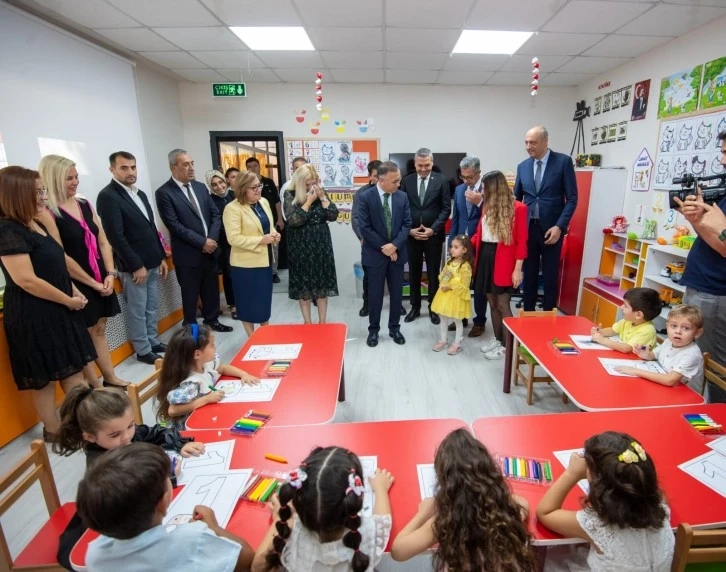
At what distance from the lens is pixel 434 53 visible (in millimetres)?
3885

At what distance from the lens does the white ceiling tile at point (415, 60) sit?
3.95 m

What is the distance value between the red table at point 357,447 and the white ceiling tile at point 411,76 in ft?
14.0

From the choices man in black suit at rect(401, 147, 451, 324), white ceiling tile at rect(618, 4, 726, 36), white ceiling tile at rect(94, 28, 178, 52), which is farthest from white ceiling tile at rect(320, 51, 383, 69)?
white ceiling tile at rect(618, 4, 726, 36)

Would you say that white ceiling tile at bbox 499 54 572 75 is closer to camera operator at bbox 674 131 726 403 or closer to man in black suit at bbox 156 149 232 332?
camera operator at bbox 674 131 726 403

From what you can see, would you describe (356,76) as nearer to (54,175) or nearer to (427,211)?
(427,211)

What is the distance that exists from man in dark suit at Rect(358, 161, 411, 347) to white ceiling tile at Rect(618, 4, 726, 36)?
2.13m

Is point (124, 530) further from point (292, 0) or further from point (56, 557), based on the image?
point (292, 0)

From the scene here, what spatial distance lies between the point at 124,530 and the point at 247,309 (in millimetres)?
2410

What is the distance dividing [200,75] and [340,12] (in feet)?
8.50

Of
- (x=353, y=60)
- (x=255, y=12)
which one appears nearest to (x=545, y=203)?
(x=353, y=60)

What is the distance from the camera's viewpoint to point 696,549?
3.05 feet

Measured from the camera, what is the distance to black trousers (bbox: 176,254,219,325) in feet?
11.7

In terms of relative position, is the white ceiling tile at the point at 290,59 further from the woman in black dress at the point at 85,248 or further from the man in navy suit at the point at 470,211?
the woman in black dress at the point at 85,248

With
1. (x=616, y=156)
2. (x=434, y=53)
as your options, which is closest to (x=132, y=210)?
(x=434, y=53)
